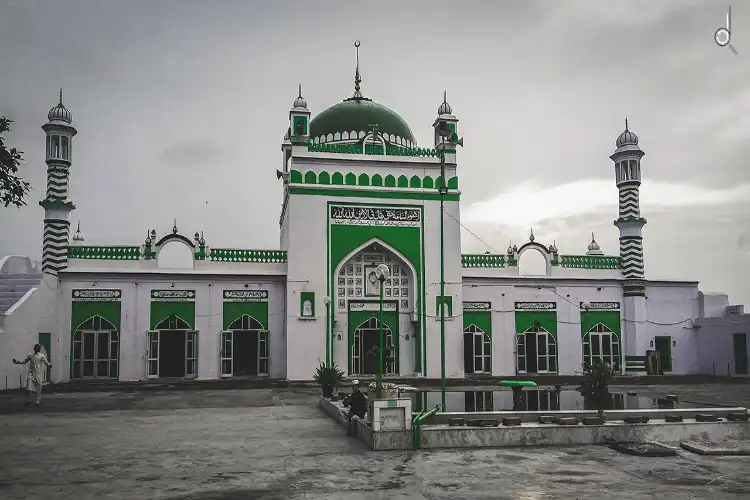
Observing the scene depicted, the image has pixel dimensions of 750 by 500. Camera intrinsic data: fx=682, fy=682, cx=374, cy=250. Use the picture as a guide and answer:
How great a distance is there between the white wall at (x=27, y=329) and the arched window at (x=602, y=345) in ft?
57.9

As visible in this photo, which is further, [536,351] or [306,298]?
[536,351]

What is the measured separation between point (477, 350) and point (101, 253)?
12.8 m

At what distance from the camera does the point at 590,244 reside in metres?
34.2

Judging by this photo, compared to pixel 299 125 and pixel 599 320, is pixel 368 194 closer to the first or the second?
pixel 299 125

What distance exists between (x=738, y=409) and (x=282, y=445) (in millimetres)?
7064

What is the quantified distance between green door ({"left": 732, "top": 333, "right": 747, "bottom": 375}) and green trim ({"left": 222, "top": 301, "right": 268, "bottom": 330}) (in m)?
16.2

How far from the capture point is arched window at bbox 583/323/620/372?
80.1ft

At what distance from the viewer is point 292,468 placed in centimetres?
783

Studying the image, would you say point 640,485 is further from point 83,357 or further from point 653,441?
point 83,357

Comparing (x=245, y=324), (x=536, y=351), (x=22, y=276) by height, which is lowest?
(x=536, y=351)

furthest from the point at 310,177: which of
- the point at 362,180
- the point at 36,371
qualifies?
the point at 36,371

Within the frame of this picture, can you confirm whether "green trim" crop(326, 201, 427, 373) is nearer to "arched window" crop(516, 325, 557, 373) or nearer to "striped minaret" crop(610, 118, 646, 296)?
"arched window" crop(516, 325, 557, 373)

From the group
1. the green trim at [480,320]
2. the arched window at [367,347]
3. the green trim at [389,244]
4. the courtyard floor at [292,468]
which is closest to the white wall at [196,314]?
the green trim at [389,244]

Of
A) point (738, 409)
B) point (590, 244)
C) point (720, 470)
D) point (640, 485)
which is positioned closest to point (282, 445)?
point (640, 485)
